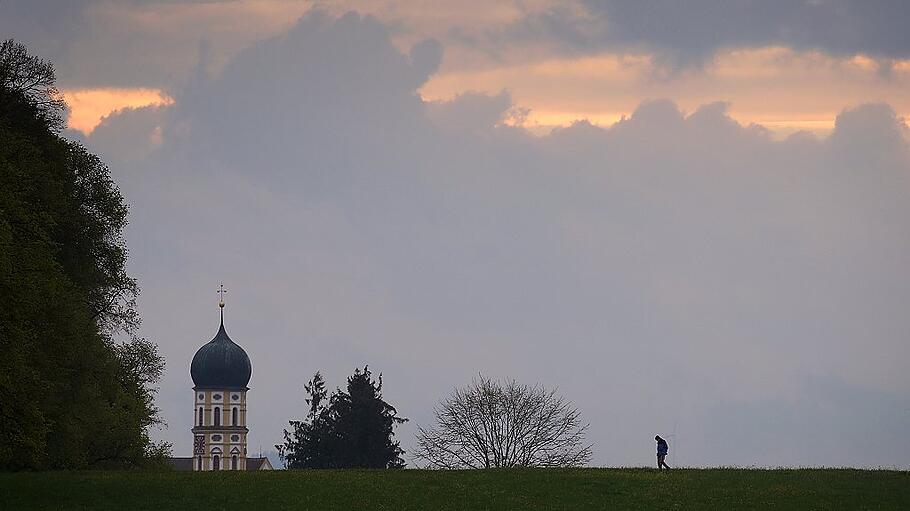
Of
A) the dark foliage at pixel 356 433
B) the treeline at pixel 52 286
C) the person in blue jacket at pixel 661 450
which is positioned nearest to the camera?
the treeline at pixel 52 286

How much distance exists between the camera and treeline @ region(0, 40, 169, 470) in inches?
1957

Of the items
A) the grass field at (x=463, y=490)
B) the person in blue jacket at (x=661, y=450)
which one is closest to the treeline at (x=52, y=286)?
the grass field at (x=463, y=490)

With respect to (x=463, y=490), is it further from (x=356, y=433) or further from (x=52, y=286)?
(x=356, y=433)

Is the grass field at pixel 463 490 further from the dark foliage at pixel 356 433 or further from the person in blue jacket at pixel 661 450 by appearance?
the dark foliage at pixel 356 433

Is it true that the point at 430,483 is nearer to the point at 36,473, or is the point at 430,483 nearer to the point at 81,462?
the point at 36,473

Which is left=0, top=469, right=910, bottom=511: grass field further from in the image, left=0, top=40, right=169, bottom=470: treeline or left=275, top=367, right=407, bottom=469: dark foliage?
left=275, top=367, right=407, bottom=469: dark foliage

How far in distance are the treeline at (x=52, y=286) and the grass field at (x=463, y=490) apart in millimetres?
2337

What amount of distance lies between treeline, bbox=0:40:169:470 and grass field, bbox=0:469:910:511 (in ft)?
7.67

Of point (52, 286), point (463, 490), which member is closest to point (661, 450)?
point (463, 490)

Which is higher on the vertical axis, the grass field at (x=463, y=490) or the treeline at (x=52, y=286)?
the treeline at (x=52, y=286)

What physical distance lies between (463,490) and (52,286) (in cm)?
1626

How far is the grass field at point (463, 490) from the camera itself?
5241 centimetres

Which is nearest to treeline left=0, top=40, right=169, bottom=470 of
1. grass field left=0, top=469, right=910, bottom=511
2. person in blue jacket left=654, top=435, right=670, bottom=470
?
grass field left=0, top=469, right=910, bottom=511

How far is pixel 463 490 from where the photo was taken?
56188 millimetres
